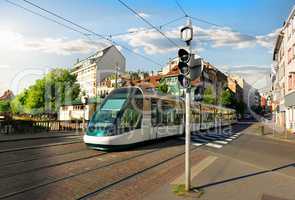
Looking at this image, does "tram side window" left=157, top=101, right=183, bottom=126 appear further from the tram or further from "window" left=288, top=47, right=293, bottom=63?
"window" left=288, top=47, right=293, bottom=63

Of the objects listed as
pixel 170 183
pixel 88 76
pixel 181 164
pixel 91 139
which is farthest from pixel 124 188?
pixel 88 76

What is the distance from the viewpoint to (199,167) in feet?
32.6

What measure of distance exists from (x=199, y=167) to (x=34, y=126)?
16687 millimetres

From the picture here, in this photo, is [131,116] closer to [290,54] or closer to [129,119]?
[129,119]

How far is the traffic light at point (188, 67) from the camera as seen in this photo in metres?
7.00

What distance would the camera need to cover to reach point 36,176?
795 cm

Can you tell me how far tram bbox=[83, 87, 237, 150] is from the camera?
12.4m

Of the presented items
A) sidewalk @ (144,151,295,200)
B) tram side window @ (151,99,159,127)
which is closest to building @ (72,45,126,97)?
tram side window @ (151,99,159,127)

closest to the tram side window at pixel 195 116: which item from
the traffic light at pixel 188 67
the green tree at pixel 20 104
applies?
the traffic light at pixel 188 67

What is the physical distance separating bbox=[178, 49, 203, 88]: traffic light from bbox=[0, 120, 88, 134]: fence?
17.7 meters

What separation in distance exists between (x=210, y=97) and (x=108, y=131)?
162ft

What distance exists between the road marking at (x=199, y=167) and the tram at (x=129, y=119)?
11.6 ft

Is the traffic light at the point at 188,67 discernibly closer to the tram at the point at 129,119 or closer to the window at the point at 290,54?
the tram at the point at 129,119

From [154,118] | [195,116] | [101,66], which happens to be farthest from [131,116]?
[101,66]
